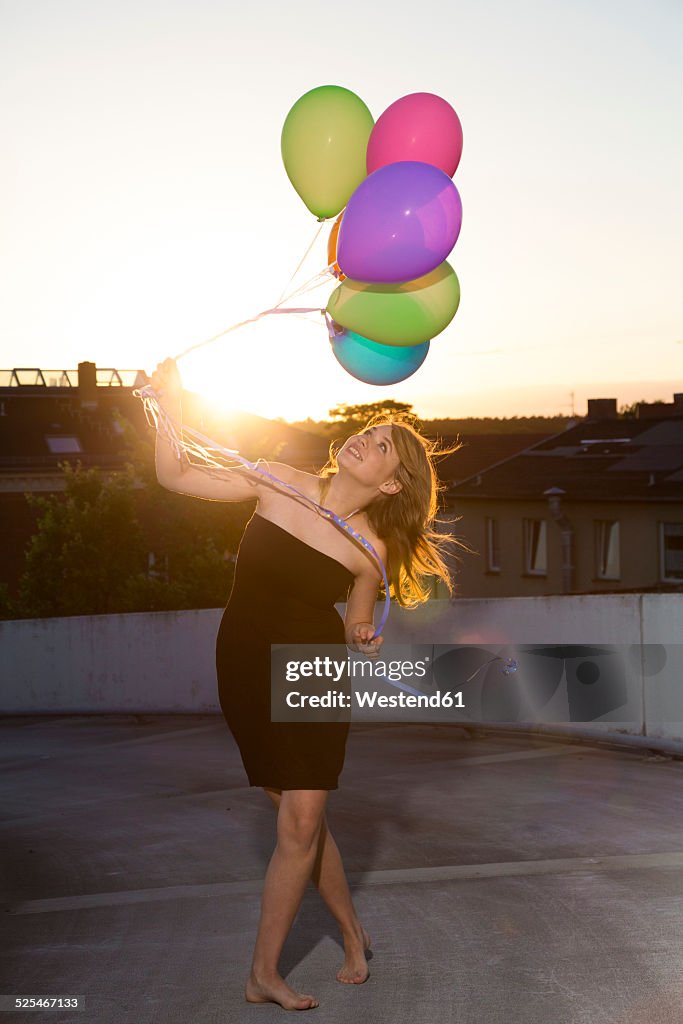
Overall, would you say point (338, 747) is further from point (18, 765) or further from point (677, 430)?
point (677, 430)

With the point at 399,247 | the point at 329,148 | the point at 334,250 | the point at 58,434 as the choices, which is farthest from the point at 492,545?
the point at 399,247

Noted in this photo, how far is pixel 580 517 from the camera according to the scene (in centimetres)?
4084

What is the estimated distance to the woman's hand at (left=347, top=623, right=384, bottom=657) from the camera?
4234mm

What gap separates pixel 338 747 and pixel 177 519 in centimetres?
2529

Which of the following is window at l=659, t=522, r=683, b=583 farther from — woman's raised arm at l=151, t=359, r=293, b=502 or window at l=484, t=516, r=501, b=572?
woman's raised arm at l=151, t=359, r=293, b=502

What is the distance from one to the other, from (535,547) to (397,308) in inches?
1513

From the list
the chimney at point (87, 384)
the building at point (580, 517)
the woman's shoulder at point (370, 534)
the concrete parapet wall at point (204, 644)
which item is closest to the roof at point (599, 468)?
the building at point (580, 517)

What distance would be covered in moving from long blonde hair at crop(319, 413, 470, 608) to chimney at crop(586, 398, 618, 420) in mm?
53713

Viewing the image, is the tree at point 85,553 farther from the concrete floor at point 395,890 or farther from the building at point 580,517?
the concrete floor at point 395,890

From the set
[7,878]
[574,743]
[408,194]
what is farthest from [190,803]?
[408,194]

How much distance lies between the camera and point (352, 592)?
14.7 ft

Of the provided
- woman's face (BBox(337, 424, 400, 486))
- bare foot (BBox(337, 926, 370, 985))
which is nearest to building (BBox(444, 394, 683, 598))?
bare foot (BBox(337, 926, 370, 985))

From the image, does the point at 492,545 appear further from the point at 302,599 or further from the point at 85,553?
the point at 302,599

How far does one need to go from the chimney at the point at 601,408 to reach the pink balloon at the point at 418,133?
2098 inches
